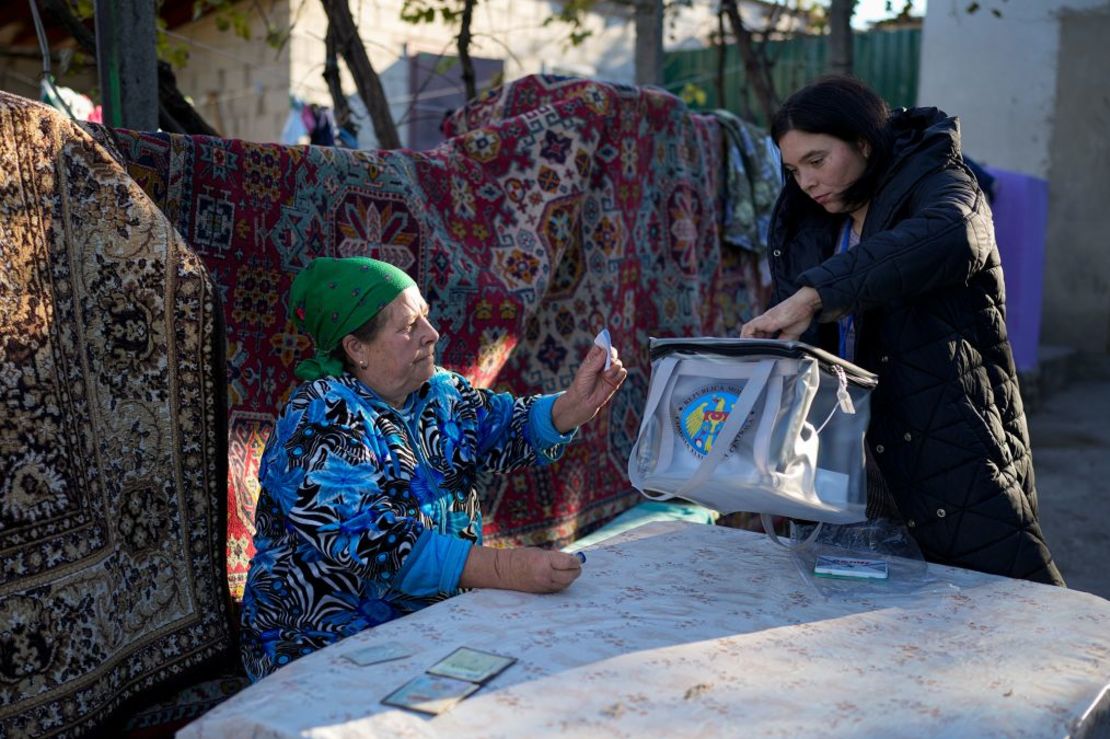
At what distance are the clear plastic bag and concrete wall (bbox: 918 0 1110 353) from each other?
7.67 metres

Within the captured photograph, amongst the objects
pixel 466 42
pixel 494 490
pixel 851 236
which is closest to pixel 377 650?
pixel 851 236

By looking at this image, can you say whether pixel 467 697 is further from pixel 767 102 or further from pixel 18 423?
pixel 767 102

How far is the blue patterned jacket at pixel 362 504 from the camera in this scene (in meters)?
1.97

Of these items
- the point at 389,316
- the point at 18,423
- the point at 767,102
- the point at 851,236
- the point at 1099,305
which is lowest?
the point at 1099,305

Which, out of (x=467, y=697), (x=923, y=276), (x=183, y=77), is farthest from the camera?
(x=183, y=77)

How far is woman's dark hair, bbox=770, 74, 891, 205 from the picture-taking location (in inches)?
83.3

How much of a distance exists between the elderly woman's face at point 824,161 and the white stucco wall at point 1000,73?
7492 millimetres

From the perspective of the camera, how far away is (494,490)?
346cm

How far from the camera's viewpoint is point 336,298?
2.19m

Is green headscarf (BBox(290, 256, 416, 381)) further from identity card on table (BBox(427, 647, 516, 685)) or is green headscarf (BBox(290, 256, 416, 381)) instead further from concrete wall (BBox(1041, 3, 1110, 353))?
concrete wall (BBox(1041, 3, 1110, 353))

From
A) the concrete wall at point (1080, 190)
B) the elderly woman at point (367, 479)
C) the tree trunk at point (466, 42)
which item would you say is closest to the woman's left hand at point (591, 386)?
the elderly woman at point (367, 479)

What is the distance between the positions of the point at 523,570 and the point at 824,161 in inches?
39.0

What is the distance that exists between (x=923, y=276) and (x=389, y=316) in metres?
1.02

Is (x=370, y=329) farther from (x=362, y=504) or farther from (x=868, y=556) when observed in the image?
(x=868, y=556)
